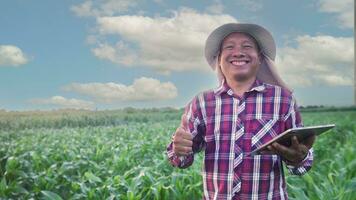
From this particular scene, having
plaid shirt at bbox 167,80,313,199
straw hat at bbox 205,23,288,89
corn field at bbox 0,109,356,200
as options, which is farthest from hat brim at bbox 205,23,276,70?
corn field at bbox 0,109,356,200

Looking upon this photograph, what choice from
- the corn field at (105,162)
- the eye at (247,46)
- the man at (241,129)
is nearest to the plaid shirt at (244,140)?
the man at (241,129)

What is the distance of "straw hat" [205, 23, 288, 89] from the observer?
1.40 metres

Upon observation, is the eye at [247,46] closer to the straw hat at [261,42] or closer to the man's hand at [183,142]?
the straw hat at [261,42]

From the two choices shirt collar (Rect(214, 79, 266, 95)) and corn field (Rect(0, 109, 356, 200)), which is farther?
corn field (Rect(0, 109, 356, 200))

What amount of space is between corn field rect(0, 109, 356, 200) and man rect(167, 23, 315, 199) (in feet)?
3.04

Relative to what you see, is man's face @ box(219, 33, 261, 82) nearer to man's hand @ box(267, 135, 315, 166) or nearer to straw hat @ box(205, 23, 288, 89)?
straw hat @ box(205, 23, 288, 89)

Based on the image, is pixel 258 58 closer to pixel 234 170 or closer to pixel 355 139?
pixel 234 170

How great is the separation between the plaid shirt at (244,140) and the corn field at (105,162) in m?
0.93

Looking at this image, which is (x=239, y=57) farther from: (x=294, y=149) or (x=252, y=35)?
(x=294, y=149)

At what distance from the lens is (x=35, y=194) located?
2705 mm

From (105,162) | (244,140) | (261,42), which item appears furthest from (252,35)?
(105,162)

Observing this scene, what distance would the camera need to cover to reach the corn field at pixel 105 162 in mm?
2403

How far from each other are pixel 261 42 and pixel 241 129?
0.23 meters

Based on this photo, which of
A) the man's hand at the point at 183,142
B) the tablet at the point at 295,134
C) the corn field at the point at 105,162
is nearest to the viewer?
the tablet at the point at 295,134
